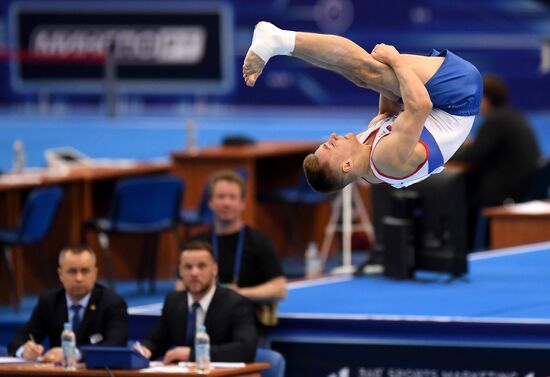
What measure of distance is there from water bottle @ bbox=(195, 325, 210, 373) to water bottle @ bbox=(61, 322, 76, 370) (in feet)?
2.11

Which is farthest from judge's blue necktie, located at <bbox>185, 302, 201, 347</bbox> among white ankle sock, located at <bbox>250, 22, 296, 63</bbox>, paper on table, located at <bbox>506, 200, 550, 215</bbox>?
paper on table, located at <bbox>506, 200, 550, 215</bbox>

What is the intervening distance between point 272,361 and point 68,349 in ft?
3.78

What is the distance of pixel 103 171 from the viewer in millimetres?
11680

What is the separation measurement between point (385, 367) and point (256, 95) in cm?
1236

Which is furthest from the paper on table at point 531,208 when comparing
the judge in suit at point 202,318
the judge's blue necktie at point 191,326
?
the judge's blue necktie at point 191,326

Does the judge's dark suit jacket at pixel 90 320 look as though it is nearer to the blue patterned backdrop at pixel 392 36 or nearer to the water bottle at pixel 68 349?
the water bottle at pixel 68 349

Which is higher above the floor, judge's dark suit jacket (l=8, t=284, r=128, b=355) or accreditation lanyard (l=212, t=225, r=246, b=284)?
accreditation lanyard (l=212, t=225, r=246, b=284)

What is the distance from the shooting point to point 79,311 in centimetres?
721

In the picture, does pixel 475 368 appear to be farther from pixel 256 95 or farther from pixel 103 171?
pixel 256 95

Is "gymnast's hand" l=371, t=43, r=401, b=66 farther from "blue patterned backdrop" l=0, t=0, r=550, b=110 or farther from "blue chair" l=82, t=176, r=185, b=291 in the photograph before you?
"blue patterned backdrop" l=0, t=0, r=550, b=110

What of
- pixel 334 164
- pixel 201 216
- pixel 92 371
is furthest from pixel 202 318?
pixel 201 216

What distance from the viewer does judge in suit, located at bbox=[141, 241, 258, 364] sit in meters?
6.95

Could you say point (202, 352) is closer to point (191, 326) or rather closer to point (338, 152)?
point (191, 326)

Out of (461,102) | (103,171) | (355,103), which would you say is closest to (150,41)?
(355,103)
